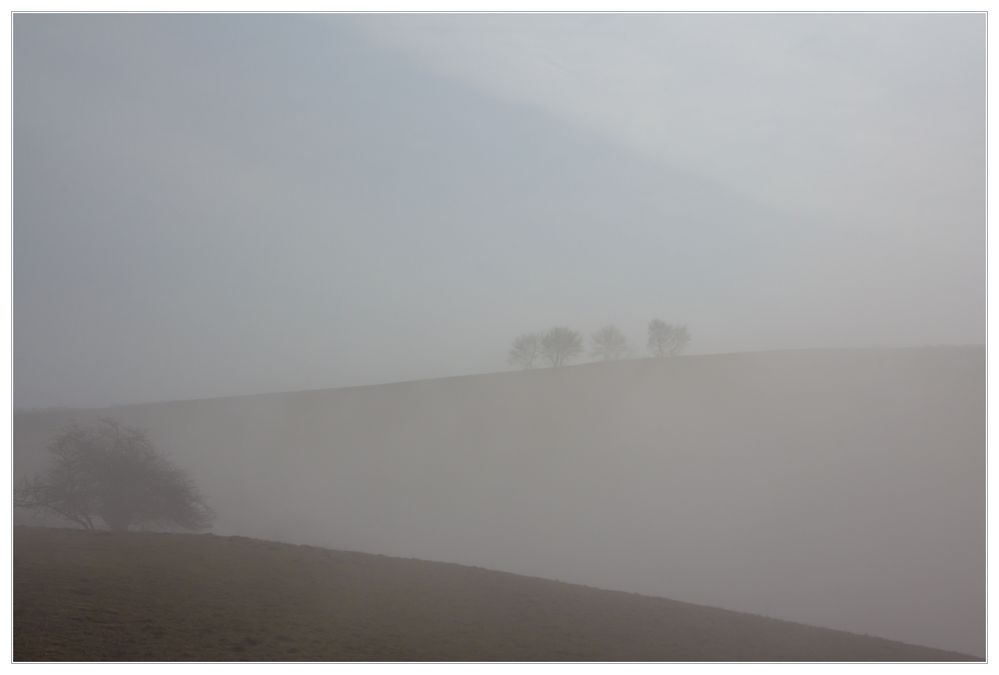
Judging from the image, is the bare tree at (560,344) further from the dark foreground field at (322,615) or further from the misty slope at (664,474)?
the dark foreground field at (322,615)

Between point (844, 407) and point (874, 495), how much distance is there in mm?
7269

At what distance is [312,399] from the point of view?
45719 millimetres

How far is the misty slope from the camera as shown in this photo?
24.9 meters

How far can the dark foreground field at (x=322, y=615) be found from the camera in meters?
11.2

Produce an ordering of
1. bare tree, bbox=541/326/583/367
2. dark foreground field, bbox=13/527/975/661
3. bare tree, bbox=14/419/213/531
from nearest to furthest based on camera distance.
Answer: dark foreground field, bbox=13/527/975/661
bare tree, bbox=14/419/213/531
bare tree, bbox=541/326/583/367

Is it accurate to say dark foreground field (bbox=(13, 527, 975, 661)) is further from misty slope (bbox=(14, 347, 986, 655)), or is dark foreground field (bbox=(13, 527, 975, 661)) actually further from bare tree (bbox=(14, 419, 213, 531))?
misty slope (bbox=(14, 347, 986, 655))

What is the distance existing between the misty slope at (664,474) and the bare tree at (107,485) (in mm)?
4214

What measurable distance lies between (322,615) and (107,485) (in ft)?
35.6

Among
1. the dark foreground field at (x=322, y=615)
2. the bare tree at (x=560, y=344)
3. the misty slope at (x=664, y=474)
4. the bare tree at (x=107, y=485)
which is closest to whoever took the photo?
the dark foreground field at (x=322, y=615)

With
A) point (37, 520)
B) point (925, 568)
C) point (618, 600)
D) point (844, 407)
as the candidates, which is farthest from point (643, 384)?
point (37, 520)

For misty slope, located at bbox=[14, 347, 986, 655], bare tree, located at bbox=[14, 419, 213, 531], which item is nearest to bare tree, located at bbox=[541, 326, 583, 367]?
misty slope, located at bbox=[14, 347, 986, 655]

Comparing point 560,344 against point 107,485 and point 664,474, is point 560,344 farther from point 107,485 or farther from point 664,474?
point 107,485

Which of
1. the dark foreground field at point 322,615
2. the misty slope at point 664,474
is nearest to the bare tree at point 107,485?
the dark foreground field at point 322,615

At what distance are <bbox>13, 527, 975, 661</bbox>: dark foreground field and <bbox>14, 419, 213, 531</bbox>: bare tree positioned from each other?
401 cm
